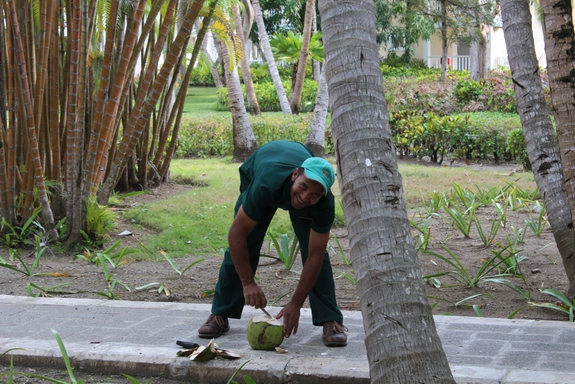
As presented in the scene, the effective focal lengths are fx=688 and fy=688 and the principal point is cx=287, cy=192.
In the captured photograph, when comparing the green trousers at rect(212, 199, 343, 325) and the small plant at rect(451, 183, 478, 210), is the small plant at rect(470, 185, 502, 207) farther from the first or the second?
the green trousers at rect(212, 199, 343, 325)

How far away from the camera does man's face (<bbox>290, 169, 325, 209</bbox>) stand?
11.0 ft

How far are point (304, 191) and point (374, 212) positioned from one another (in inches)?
40.8

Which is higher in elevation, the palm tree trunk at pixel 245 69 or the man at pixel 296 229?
the palm tree trunk at pixel 245 69

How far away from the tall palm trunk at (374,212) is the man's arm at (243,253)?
4.28 ft

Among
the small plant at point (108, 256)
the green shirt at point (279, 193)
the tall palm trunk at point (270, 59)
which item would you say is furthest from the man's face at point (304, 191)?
the tall palm trunk at point (270, 59)

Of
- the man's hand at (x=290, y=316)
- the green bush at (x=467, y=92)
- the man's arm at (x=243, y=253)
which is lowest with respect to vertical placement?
the man's hand at (x=290, y=316)

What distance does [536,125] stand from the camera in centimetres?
472

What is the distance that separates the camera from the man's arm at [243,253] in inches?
146

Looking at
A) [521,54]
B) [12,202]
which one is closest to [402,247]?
[521,54]

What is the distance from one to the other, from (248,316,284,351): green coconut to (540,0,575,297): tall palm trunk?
2.11 metres

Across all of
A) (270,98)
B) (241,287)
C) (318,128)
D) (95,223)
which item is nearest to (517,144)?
(318,128)

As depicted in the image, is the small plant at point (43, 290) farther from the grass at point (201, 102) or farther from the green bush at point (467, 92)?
the grass at point (201, 102)

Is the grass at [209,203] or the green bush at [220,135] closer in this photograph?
the grass at [209,203]

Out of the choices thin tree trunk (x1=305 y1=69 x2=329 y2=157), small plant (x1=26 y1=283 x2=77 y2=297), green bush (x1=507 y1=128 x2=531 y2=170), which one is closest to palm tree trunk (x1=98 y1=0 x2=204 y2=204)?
small plant (x1=26 y1=283 x2=77 y2=297)
